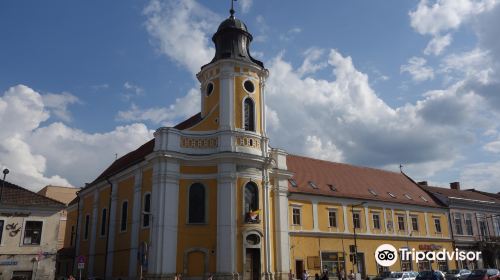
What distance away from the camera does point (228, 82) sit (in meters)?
32.3

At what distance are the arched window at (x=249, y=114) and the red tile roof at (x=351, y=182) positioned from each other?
718 centimetres

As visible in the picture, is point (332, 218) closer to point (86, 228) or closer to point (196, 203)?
point (196, 203)

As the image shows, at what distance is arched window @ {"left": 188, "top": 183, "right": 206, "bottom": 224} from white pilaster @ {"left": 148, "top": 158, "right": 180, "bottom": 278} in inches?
37.7

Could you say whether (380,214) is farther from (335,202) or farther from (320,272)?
(320,272)

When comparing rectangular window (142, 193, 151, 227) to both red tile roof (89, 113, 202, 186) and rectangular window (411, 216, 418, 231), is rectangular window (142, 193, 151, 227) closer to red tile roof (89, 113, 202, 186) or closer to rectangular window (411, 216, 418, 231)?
red tile roof (89, 113, 202, 186)

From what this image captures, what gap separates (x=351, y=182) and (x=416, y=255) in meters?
9.09

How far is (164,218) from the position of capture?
29.0 metres

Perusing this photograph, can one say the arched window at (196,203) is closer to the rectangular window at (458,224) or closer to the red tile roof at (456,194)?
the red tile roof at (456,194)

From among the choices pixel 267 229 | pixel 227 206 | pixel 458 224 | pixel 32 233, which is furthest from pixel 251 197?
pixel 458 224

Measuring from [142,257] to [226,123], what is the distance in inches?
405

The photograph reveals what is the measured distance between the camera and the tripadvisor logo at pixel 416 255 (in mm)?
40812

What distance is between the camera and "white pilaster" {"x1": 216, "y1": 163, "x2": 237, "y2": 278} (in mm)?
28547

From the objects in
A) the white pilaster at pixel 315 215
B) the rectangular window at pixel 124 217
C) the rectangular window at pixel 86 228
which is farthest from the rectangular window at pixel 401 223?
the rectangular window at pixel 86 228

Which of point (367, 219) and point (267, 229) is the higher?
point (367, 219)
